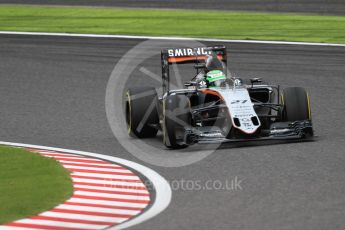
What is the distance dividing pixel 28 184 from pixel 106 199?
1.15 metres

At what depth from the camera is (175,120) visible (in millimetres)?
12648

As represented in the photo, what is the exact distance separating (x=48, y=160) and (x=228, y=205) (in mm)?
3302

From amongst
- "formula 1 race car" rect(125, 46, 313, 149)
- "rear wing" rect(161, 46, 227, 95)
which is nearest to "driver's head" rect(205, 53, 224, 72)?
"formula 1 race car" rect(125, 46, 313, 149)

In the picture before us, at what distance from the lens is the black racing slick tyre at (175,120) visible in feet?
41.3

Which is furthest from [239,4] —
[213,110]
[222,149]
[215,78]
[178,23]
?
[222,149]

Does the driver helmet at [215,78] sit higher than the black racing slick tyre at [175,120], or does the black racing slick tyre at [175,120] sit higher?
the driver helmet at [215,78]

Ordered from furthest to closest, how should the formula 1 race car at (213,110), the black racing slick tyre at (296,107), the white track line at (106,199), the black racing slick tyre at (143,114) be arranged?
the black racing slick tyre at (143,114) < the black racing slick tyre at (296,107) < the formula 1 race car at (213,110) < the white track line at (106,199)

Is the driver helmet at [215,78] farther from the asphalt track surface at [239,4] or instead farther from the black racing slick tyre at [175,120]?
the asphalt track surface at [239,4]

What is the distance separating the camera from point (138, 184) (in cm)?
1060

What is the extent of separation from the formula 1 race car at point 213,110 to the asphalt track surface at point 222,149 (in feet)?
0.87

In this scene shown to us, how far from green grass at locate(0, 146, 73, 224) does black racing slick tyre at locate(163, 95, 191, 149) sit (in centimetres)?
155

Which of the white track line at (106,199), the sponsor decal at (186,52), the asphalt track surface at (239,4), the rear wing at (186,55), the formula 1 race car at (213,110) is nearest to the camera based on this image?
the white track line at (106,199)

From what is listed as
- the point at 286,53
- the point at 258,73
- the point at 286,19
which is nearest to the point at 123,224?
the point at 258,73

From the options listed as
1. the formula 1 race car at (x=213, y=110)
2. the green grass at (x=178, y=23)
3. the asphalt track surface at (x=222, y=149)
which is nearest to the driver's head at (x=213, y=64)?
the formula 1 race car at (x=213, y=110)
